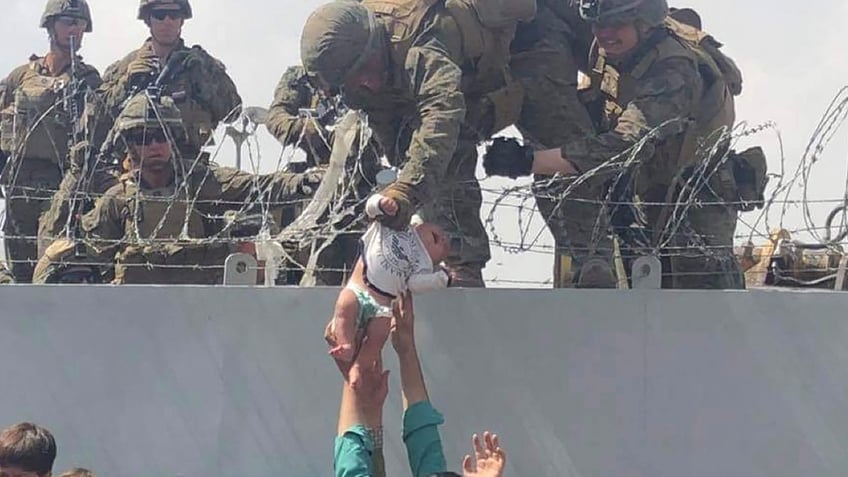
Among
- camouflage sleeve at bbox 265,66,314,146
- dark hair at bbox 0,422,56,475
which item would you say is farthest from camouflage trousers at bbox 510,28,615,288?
dark hair at bbox 0,422,56,475

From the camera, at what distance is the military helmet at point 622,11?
5234 mm

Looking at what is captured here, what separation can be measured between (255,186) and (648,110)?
5.30ft

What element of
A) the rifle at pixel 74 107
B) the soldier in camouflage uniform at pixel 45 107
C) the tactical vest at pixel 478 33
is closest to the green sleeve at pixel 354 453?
the tactical vest at pixel 478 33

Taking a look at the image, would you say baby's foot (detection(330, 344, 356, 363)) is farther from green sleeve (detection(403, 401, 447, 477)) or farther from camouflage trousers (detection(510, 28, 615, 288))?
camouflage trousers (detection(510, 28, 615, 288))

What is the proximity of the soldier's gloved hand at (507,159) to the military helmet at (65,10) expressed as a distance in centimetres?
367

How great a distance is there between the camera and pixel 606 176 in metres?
4.97

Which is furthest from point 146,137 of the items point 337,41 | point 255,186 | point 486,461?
point 486,461

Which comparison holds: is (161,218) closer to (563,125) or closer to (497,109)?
(497,109)

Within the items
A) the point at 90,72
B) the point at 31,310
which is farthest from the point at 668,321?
the point at 90,72

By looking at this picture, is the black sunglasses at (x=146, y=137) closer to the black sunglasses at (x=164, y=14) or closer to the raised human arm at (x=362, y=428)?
the black sunglasses at (x=164, y=14)

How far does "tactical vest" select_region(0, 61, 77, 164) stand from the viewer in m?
7.40

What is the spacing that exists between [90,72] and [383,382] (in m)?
4.77

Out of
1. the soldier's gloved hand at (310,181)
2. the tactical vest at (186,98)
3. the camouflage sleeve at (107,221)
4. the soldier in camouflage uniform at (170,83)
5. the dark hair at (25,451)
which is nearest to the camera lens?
the dark hair at (25,451)

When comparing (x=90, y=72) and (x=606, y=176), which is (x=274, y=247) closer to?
(x=606, y=176)
